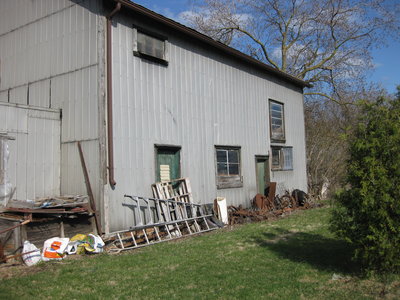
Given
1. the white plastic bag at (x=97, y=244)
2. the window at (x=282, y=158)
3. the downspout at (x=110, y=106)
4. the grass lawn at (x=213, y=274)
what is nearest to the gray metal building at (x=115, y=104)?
the downspout at (x=110, y=106)

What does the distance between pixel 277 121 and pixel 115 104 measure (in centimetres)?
877

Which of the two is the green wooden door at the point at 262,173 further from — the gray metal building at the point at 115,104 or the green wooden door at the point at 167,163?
the green wooden door at the point at 167,163

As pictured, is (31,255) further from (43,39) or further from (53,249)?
(43,39)

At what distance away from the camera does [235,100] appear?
45.2ft

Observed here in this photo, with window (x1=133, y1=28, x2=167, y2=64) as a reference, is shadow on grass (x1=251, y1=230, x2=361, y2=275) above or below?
below

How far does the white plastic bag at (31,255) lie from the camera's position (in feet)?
24.0

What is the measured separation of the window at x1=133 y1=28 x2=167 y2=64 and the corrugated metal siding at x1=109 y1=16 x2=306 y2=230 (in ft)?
0.57

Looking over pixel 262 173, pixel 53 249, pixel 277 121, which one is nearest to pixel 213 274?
pixel 53 249

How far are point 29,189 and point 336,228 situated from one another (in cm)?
682

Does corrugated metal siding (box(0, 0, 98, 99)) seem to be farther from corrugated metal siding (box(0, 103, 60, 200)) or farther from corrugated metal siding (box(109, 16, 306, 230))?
corrugated metal siding (box(0, 103, 60, 200))

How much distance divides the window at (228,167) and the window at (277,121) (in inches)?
115

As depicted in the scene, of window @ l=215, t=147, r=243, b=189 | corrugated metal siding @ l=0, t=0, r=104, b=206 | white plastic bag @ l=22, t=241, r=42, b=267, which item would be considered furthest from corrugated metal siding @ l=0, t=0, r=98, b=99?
window @ l=215, t=147, r=243, b=189

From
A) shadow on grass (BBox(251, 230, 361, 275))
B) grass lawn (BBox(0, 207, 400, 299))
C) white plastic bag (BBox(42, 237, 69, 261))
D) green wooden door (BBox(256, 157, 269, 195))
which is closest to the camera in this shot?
grass lawn (BBox(0, 207, 400, 299))

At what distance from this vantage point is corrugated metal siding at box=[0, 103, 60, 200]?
29.2 feet
